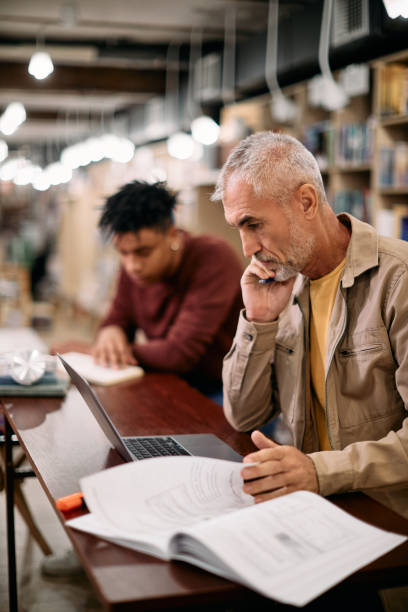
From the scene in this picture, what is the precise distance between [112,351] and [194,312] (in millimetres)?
375

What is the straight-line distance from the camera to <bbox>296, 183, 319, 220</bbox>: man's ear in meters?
1.69

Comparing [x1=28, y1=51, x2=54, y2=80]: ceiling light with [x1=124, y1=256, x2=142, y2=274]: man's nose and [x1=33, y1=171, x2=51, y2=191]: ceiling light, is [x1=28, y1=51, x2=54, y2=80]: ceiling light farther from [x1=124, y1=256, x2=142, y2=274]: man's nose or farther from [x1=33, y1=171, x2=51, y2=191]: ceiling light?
[x1=33, y1=171, x2=51, y2=191]: ceiling light

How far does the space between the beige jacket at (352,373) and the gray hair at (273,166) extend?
0.21 m

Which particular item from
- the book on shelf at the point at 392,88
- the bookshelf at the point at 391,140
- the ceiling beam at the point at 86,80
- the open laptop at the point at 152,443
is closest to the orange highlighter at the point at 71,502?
the open laptop at the point at 152,443

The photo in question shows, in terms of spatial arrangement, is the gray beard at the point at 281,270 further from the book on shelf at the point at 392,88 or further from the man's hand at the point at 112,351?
the book on shelf at the point at 392,88

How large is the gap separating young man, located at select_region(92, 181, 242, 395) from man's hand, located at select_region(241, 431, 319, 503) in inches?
57.6

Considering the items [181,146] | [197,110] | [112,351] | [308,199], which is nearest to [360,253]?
[308,199]

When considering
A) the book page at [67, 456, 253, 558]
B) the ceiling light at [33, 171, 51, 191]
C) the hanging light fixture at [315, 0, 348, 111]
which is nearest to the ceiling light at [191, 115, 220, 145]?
the hanging light fixture at [315, 0, 348, 111]

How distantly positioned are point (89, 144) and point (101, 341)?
531 cm

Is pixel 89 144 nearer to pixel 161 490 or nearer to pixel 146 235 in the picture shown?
pixel 146 235

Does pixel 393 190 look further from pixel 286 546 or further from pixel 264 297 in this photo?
pixel 286 546

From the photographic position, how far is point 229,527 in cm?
111

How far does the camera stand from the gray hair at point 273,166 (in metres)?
1.66

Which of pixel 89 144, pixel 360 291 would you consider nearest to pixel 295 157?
pixel 360 291
